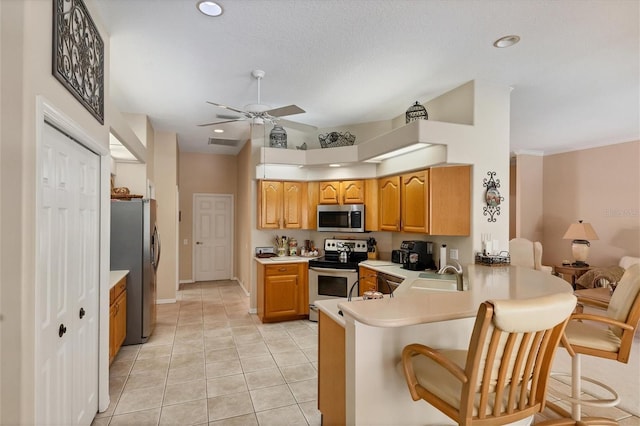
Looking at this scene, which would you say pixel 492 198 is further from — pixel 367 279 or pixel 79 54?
pixel 79 54

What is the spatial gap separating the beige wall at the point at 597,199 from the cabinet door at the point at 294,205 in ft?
18.5

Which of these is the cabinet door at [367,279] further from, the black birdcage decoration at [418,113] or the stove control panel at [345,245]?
the black birdcage decoration at [418,113]

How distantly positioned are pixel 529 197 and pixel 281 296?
594 centimetres

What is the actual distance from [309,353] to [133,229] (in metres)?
2.49

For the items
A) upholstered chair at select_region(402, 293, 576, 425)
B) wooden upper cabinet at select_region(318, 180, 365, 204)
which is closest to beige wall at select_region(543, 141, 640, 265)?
wooden upper cabinet at select_region(318, 180, 365, 204)

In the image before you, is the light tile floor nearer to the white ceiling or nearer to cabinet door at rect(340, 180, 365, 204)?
cabinet door at rect(340, 180, 365, 204)

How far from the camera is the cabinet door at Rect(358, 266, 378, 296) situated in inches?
168

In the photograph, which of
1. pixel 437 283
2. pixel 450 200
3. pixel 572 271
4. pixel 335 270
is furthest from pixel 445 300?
pixel 572 271

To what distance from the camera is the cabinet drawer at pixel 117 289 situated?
10.7ft

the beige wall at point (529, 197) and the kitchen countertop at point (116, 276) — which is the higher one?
the beige wall at point (529, 197)

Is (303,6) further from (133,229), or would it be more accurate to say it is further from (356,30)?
(133,229)

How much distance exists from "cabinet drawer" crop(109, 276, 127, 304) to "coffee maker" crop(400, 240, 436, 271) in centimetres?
318

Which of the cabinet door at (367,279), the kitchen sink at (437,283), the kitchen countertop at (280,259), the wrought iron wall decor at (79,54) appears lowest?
the cabinet door at (367,279)

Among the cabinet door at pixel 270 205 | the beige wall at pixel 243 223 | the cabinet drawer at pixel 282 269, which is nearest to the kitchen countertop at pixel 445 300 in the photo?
the cabinet drawer at pixel 282 269
